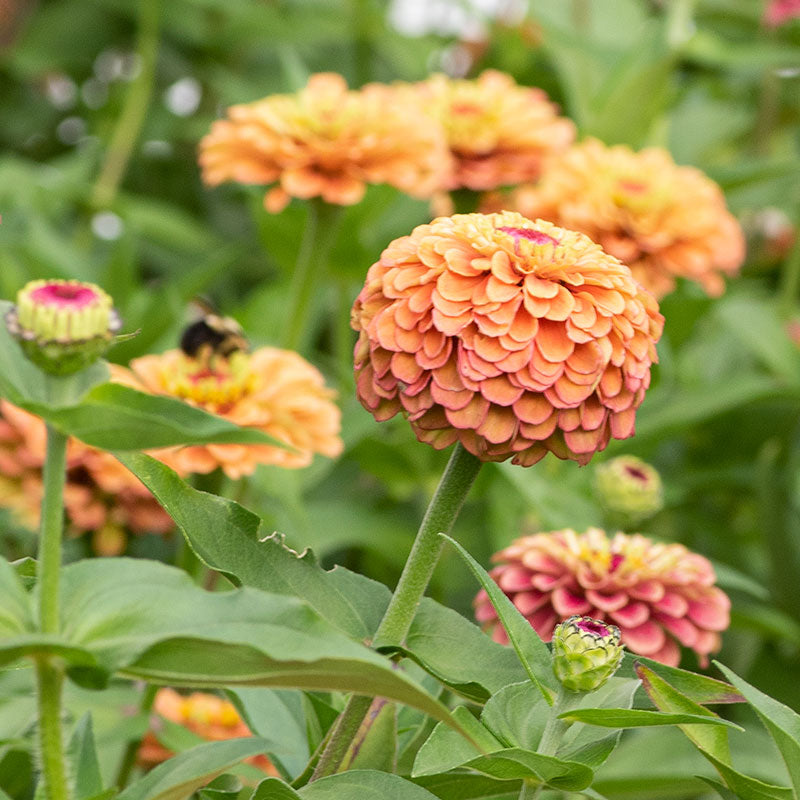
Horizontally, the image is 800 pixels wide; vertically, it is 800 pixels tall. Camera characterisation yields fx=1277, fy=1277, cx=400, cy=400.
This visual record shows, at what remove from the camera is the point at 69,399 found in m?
0.36

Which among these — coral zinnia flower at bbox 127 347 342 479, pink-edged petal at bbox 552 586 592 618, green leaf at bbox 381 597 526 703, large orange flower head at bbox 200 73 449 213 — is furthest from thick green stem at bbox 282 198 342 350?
green leaf at bbox 381 597 526 703

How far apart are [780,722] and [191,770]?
0.20 m

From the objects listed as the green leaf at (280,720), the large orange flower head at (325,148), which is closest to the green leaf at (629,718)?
the green leaf at (280,720)

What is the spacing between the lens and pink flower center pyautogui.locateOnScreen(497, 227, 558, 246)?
477 mm

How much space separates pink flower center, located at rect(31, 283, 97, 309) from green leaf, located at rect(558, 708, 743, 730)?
0.65ft

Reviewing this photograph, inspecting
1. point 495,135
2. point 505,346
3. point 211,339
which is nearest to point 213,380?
point 211,339

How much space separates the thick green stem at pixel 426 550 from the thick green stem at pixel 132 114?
38.9 inches

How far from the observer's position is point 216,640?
1.11 ft

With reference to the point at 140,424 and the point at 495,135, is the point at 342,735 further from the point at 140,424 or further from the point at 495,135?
the point at 495,135

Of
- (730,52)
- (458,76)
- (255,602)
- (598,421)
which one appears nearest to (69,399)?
(255,602)

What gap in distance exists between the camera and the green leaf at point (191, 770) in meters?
0.39

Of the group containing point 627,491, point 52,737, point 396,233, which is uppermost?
point 396,233

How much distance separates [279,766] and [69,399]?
0.69 feet

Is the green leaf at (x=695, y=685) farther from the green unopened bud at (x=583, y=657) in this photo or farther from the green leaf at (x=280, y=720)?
the green leaf at (x=280, y=720)
